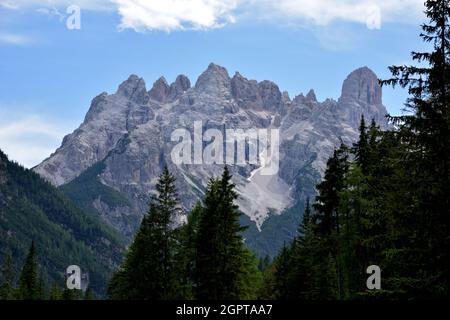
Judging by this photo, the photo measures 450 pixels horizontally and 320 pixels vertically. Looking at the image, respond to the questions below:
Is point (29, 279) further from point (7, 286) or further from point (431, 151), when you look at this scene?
point (431, 151)

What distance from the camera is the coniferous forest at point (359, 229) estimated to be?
68.7ft

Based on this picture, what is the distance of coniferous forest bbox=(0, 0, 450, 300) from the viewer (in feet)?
68.7

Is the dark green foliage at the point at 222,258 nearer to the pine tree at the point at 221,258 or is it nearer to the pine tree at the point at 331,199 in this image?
the pine tree at the point at 221,258

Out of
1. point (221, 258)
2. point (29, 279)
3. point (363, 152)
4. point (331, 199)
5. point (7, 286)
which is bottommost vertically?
point (7, 286)

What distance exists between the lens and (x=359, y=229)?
33.8 m

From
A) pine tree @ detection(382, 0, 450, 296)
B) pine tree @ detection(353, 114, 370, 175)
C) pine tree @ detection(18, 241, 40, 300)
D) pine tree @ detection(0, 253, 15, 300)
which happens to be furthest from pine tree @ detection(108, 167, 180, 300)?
pine tree @ detection(18, 241, 40, 300)

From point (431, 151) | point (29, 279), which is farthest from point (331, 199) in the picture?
point (29, 279)

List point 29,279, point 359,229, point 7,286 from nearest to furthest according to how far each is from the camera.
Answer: point 359,229 → point 7,286 → point 29,279

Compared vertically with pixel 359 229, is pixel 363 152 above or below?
above

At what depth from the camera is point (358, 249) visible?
34.2 m

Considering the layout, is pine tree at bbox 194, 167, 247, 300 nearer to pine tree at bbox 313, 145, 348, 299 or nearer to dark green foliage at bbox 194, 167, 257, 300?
dark green foliage at bbox 194, 167, 257, 300
